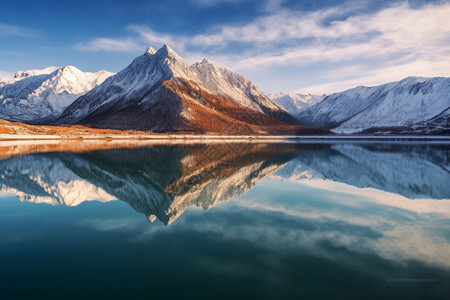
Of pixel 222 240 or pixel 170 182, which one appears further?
pixel 170 182

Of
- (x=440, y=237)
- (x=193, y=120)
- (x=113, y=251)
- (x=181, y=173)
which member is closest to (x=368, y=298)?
(x=440, y=237)

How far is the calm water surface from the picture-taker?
8.69 meters

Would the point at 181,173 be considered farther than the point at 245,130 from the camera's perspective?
No

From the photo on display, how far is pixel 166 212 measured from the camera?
16.8 meters

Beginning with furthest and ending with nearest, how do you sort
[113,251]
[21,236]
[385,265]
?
[21,236] → [113,251] → [385,265]

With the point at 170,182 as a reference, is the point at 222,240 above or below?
below

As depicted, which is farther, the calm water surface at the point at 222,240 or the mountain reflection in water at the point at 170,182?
the mountain reflection in water at the point at 170,182

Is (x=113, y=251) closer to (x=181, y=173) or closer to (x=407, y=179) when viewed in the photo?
(x=181, y=173)

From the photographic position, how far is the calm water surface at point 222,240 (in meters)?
8.69

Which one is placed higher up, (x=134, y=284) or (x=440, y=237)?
(x=134, y=284)

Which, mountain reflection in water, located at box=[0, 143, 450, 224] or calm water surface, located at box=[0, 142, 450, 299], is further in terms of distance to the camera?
mountain reflection in water, located at box=[0, 143, 450, 224]

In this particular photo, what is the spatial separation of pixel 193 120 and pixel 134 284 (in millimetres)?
161298

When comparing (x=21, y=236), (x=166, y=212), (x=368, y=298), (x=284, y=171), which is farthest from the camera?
(x=284, y=171)

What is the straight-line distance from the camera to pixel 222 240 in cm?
1246
